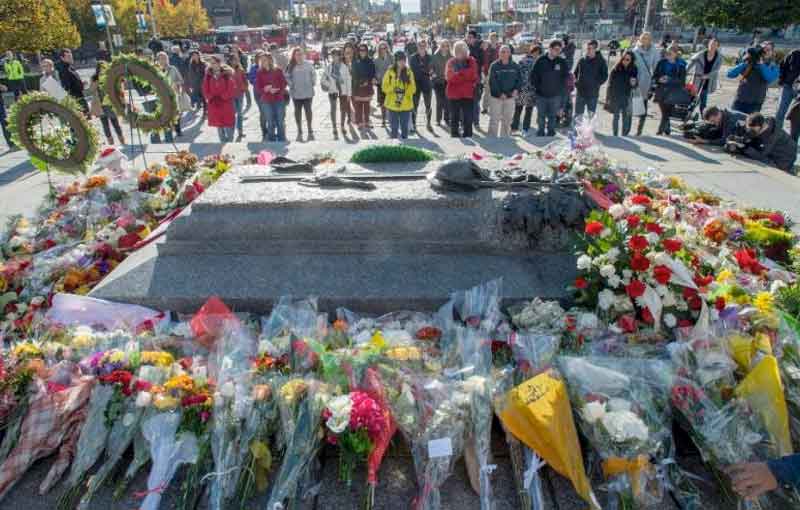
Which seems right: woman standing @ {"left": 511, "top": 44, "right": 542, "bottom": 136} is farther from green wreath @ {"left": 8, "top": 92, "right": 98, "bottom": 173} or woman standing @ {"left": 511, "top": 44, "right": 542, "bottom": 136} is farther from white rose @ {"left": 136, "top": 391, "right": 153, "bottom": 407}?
white rose @ {"left": 136, "top": 391, "right": 153, "bottom": 407}

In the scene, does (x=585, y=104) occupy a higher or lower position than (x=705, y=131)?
higher

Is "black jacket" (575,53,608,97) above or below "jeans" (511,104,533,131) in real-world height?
above

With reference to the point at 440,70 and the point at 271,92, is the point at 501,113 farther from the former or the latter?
the point at 271,92

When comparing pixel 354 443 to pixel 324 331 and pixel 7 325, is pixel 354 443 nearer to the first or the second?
pixel 324 331

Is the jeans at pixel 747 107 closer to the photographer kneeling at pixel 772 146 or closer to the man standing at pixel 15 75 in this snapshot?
the photographer kneeling at pixel 772 146

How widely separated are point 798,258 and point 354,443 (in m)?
3.23

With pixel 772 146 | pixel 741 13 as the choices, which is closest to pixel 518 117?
pixel 772 146

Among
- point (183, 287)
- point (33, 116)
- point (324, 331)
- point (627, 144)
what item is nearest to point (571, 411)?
point (324, 331)

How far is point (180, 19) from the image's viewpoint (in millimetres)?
44906

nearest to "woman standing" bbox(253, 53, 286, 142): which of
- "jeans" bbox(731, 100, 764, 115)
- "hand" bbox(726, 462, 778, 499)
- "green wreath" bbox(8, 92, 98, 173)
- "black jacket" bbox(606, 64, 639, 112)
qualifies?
"green wreath" bbox(8, 92, 98, 173)

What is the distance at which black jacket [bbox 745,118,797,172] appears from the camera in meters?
6.57

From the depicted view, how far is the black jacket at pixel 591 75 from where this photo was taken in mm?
8430

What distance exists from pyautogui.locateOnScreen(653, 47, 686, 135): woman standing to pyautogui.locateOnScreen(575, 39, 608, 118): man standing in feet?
3.06

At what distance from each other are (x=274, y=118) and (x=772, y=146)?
6.84m
